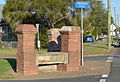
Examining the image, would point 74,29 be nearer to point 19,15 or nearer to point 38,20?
point 19,15

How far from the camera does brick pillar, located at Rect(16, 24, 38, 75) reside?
13859 mm

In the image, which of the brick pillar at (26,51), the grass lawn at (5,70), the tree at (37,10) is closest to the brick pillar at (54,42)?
the grass lawn at (5,70)

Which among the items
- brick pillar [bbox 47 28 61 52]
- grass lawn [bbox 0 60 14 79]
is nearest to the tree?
brick pillar [bbox 47 28 61 52]

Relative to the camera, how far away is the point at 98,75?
1345 cm

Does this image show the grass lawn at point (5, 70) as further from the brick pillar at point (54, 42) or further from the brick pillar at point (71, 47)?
the brick pillar at point (54, 42)

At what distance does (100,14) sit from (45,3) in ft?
191

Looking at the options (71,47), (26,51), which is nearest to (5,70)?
(26,51)

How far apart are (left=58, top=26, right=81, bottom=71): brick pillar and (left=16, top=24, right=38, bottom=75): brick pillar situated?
168 centimetres

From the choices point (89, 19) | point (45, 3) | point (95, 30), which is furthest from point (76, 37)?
point (95, 30)

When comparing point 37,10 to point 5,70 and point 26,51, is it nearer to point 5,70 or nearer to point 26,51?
point 5,70

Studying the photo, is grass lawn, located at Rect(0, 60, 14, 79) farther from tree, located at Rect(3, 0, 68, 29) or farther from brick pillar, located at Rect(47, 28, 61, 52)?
tree, located at Rect(3, 0, 68, 29)

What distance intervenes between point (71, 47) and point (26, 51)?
2.42 metres

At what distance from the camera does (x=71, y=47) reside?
15.3 m

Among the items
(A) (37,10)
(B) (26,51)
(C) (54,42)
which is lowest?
(C) (54,42)
